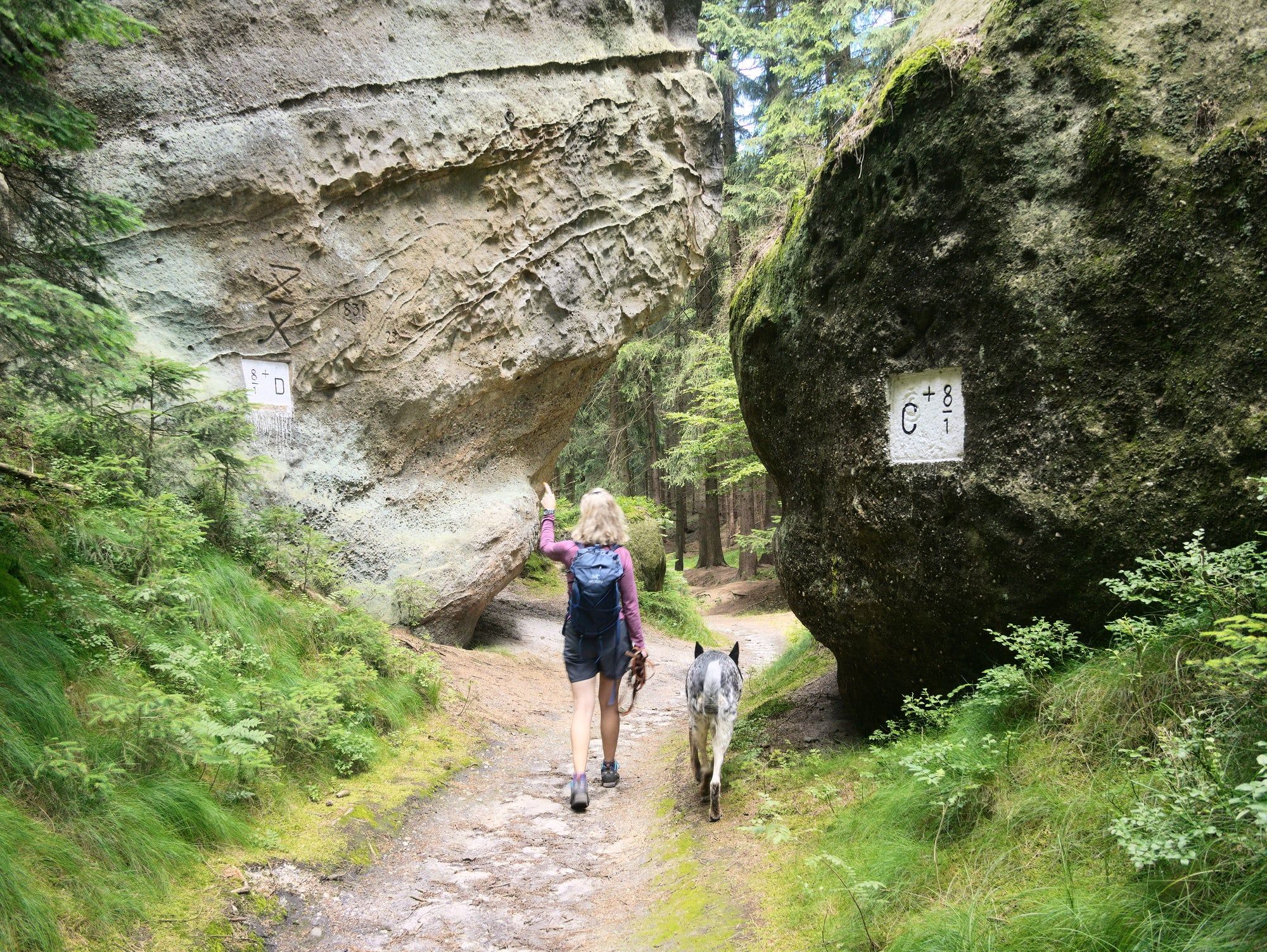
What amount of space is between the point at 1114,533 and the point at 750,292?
11.0ft

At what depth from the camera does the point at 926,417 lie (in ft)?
15.0

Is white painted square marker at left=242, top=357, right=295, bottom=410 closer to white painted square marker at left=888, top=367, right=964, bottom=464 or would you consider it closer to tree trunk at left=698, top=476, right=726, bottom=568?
white painted square marker at left=888, top=367, right=964, bottom=464

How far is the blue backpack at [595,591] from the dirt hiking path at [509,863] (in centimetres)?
128

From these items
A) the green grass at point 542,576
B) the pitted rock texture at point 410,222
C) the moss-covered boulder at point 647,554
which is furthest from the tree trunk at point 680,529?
the pitted rock texture at point 410,222

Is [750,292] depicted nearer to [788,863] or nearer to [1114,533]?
[1114,533]

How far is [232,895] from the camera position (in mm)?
3490

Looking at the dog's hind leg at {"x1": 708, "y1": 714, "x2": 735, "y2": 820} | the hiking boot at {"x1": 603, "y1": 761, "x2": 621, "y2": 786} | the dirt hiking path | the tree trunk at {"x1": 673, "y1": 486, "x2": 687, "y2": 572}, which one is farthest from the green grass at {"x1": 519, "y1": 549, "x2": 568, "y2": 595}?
the dog's hind leg at {"x1": 708, "y1": 714, "x2": 735, "y2": 820}

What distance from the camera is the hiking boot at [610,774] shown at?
19.2 ft

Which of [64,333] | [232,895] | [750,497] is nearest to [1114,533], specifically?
[232,895]

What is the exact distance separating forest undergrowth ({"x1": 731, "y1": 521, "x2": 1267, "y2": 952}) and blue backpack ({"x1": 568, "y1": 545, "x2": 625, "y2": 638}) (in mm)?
1702

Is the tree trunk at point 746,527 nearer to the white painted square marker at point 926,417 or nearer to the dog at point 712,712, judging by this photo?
the dog at point 712,712

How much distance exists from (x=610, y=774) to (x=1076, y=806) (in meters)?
3.70

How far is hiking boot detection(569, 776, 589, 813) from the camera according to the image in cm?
537

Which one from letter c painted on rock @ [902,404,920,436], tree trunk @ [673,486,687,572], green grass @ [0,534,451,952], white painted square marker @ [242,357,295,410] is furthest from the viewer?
tree trunk @ [673,486,687,572]
